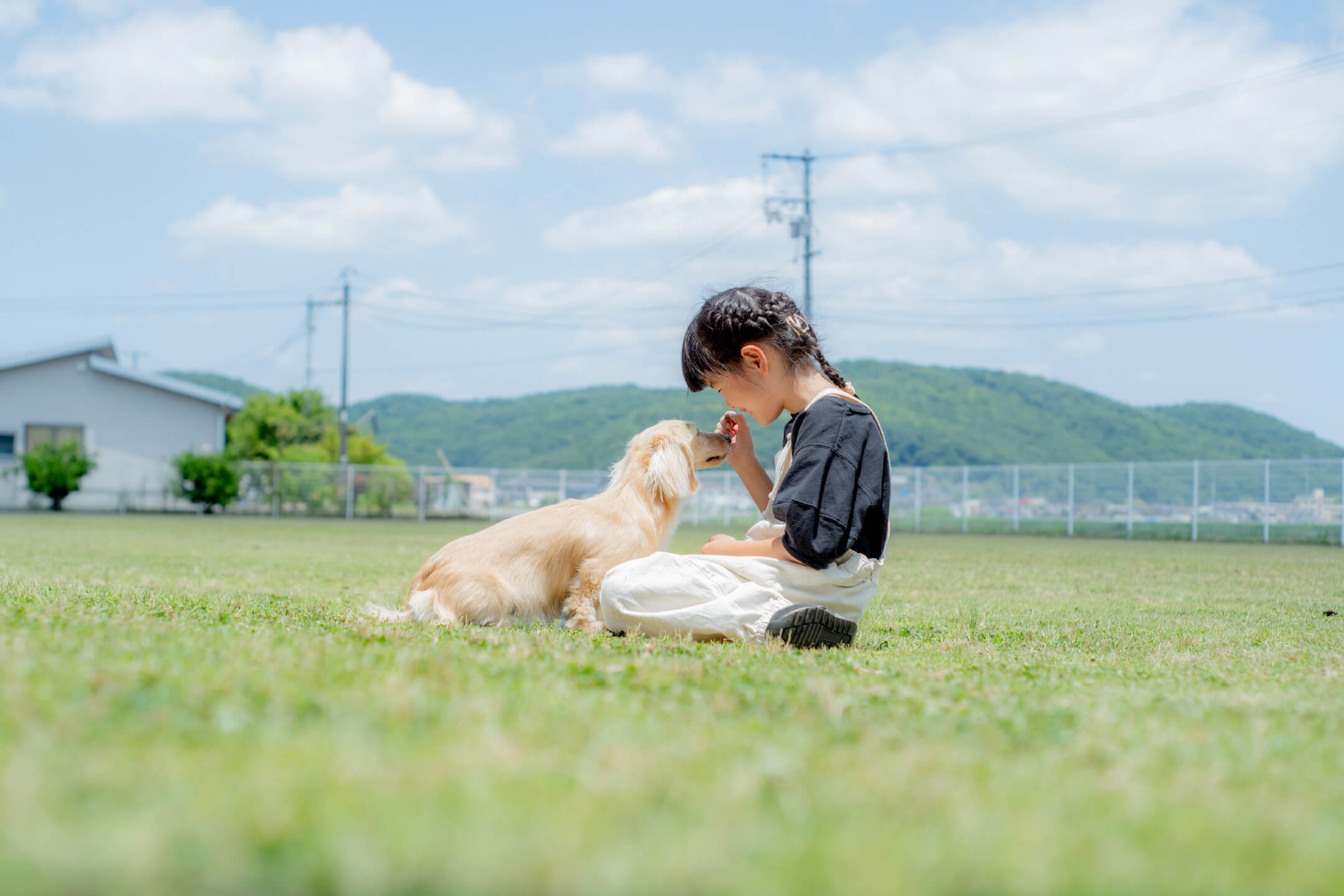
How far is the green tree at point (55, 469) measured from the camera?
1243 inches

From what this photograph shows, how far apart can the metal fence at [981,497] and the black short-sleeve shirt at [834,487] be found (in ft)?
66.6

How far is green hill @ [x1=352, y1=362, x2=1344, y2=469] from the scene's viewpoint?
3366 inches

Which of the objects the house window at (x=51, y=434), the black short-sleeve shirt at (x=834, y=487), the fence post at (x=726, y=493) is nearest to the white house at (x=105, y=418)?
the house window at (x=51, y=434)

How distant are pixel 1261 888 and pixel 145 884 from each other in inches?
56.1

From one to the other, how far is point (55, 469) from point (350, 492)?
29.3ft

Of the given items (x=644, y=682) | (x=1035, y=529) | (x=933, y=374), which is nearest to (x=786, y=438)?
(x=644, y=682)

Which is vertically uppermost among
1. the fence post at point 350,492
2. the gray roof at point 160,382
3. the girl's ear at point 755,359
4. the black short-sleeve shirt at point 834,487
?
the gray roof at point 160,382

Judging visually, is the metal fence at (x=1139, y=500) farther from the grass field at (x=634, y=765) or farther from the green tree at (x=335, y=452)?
the grass field at (x=634, y=765)

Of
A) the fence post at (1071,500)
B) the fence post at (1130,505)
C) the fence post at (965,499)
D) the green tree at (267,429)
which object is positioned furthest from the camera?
the green tree at (267,429)

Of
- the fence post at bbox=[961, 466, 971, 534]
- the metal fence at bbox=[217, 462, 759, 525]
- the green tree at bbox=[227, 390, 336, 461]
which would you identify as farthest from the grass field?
the green tree at bbox=[227, 390, 336, 461]

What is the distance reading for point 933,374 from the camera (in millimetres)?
110000

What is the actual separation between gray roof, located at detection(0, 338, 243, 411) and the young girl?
3448 cm

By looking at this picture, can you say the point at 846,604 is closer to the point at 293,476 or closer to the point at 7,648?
the point at 7,648

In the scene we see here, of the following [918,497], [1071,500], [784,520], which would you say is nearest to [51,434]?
[918,497]
